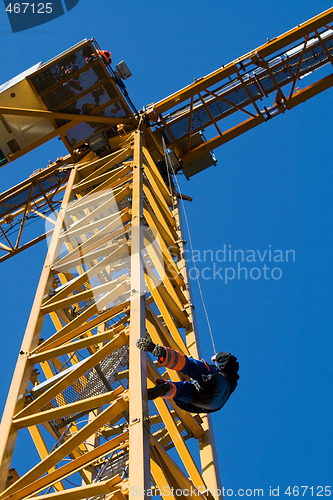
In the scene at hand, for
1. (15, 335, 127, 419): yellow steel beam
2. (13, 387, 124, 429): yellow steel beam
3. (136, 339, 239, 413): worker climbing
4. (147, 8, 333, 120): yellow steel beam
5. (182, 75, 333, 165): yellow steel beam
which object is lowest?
(136, 339, 239, 413): worker climbing

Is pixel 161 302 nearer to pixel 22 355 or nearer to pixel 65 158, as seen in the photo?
pixel 22 355

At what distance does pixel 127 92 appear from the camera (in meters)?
19.1

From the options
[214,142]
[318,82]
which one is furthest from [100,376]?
[318,82]

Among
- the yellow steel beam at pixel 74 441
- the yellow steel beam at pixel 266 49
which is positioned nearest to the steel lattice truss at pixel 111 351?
the yellow steel beam at pixel 74 441

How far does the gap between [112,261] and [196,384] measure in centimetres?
389

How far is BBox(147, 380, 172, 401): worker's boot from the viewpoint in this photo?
8602 millimetres

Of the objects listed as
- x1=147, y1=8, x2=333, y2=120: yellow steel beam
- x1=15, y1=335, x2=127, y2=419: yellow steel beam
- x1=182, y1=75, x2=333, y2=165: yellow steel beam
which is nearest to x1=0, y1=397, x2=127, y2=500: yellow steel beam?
x1=15, y1=335, x2=127, y2=419: yellow steel beam

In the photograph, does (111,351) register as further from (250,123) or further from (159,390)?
(250,123)

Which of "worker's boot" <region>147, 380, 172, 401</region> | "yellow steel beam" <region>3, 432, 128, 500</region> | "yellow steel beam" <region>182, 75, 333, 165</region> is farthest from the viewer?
"yellow steel beam" <region>182, 75, 333, 165</region>

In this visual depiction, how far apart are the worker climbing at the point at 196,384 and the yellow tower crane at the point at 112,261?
0.96 feet

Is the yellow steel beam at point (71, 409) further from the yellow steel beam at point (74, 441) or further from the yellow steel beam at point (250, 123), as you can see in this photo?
the yellow steel beam at point (250, 123)

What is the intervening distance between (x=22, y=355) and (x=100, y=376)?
4.25 ft

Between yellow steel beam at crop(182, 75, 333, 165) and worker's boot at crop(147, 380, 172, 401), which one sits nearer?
worker's boot at crop(147, 380, 172, 401)

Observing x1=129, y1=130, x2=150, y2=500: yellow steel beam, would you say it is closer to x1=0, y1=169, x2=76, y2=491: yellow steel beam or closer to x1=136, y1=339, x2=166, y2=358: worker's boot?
x1=136, y1=339, x2=166, y2=358: worker's boot
